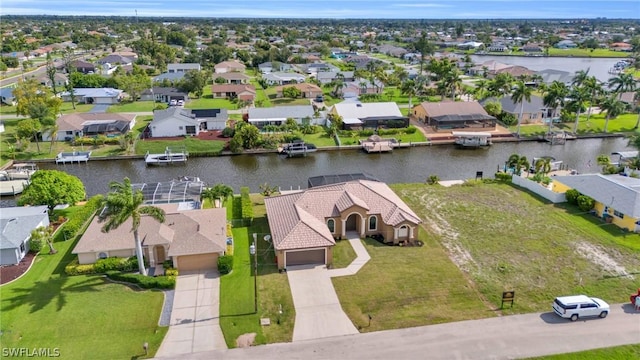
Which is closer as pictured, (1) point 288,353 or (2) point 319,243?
(1) point 288,353

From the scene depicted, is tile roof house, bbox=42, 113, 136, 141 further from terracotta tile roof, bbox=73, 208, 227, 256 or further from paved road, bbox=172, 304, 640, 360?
paved road, bbox=172, 304, 640, 360

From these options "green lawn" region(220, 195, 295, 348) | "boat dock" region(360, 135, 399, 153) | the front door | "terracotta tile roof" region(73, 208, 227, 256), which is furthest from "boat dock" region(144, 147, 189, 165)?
the front door

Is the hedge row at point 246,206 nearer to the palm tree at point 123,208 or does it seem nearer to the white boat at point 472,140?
the palm tree at point 123,208

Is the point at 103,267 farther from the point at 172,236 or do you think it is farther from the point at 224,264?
the point at 224,264

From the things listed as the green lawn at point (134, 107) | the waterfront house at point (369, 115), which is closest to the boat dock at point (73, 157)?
the green lawn at point (134, 107)

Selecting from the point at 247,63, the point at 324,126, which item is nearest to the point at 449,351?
the point at 324,126

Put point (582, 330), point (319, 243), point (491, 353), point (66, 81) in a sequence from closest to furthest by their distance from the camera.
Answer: point (491, 353) < point (582, 330) < point (319, 243) < point (66, 81)

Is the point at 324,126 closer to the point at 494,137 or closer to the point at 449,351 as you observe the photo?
the point at 494,137
